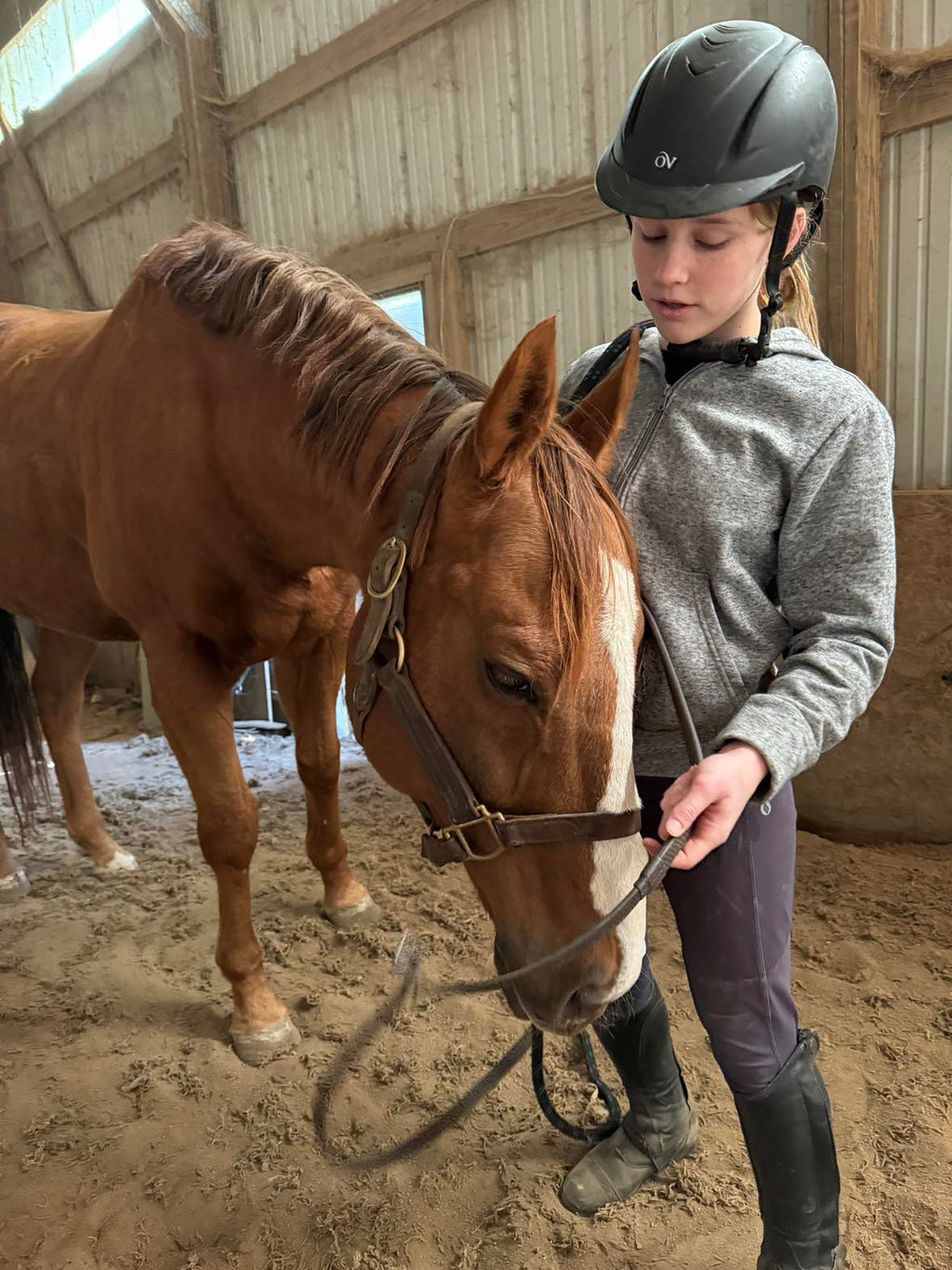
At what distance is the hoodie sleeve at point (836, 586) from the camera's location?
0.86 meters

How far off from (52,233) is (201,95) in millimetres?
2105

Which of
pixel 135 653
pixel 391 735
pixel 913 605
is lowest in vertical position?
pixel 135 653

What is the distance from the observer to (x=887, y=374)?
7.86 ft

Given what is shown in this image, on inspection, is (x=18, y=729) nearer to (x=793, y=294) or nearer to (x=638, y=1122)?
(x=638, y=1122)

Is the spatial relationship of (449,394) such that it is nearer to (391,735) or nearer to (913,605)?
(391,735)

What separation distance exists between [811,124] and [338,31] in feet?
11.7

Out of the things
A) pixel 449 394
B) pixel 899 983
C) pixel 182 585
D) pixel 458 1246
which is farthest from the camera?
pixel 899 983

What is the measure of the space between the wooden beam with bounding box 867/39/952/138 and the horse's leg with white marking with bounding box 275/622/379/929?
7.04 feet

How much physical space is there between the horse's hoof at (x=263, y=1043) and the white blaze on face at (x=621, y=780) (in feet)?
4.04

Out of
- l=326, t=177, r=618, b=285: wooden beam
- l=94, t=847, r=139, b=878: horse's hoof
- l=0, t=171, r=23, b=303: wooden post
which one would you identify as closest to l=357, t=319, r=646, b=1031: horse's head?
l=326, t=177, r=618, b=285: wooden beam

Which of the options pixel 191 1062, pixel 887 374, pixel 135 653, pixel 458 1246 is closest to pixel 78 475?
pixel 191 1062

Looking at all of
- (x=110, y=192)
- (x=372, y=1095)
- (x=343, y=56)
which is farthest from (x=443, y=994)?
(x=110, y=192)

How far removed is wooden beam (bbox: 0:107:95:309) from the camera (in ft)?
18.1

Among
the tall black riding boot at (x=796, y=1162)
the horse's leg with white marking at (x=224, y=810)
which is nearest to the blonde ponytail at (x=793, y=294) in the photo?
the tall black riding boot at (x=796, y=1162)
